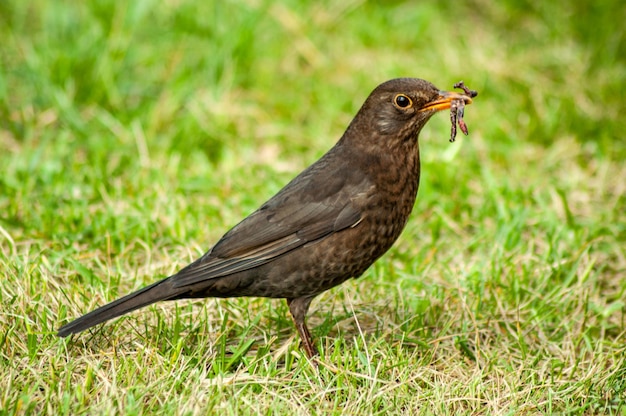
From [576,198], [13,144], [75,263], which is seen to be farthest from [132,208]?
[576,198]

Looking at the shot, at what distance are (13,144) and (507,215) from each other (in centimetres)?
352

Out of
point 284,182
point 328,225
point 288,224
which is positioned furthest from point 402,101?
point 284,182

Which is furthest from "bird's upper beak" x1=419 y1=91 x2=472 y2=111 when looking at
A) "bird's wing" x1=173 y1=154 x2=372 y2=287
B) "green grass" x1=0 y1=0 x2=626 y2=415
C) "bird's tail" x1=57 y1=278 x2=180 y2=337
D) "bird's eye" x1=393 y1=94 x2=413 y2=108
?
"bird's tail" x1=57 y1=278 x2=180 y2=337

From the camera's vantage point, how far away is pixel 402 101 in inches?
166

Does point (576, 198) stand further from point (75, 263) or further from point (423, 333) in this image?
point (75, 263)

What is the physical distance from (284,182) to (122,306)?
2432 mm

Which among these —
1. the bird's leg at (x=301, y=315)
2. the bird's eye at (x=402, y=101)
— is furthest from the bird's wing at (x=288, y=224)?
the bird's eye at (x=402, y=101)

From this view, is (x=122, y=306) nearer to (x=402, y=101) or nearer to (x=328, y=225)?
(x=328, y=225)

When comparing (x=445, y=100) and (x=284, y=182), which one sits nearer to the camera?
(x=445, y=100)

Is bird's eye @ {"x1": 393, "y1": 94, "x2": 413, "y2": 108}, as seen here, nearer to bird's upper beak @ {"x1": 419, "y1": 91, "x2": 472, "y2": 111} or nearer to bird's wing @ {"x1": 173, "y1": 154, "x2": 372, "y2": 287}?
bird's upper beak @ {"x1": 419, "y1": 91, "x2": 472, "y2": 111}

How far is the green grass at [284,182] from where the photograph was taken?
151 inches

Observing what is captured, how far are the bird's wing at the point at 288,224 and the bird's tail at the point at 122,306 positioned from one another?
65mm

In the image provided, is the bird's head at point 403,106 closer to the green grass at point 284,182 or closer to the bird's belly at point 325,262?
the bird's belly at point 325,262

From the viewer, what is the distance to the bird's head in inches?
165
